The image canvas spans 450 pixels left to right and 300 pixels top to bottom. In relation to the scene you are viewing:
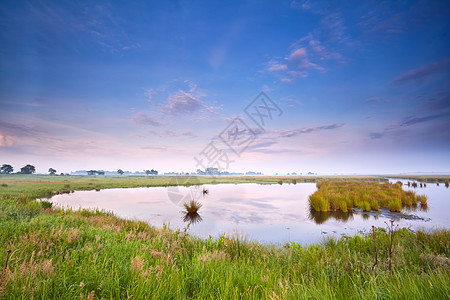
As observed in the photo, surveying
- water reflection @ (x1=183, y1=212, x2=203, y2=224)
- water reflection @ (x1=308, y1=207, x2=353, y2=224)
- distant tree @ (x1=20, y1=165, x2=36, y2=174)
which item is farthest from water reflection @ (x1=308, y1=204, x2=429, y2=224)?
distant tree @ (x1=20, y1=165, x2=36, y2=174)

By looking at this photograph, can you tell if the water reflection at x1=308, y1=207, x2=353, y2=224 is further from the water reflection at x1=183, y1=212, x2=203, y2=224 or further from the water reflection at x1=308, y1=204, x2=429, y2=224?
the water reflection at x1=183, y1=212, x2=203, y2=224

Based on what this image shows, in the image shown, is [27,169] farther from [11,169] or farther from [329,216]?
[329,216]

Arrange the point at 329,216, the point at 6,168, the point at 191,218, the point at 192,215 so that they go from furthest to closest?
1. the point at 6,168
2. the point at 192,215
3. the point at 329,216
4. the point at 191,218

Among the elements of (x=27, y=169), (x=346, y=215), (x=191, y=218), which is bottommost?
(x=191, y=218)

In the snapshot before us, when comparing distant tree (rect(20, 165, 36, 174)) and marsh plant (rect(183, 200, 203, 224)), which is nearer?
marsh plant (rect(183, 200, 203, 224))

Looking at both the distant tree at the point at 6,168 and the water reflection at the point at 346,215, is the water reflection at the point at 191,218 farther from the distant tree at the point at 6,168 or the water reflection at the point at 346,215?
the distant tree at the point at 6,168

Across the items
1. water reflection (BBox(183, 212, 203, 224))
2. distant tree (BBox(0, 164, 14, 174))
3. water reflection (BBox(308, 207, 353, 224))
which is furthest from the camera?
distant tree (BBox(0, 164, 14, 174))

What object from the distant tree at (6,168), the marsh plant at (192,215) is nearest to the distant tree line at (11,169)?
the distant tree at (6,168)

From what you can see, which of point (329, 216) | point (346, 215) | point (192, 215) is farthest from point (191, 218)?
point (346, 215)

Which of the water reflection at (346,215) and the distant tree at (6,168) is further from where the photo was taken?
the distant tree at (6,168)

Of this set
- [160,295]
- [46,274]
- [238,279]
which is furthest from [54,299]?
[238,279]

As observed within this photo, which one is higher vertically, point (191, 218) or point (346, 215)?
point (346, 215)

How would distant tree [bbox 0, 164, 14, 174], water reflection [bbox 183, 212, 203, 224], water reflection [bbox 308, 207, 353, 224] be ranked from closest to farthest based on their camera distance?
water reflection [bbox 183, 212, 203, 224] → water reflection [bbox 308, 207, 353, 224] → distant tree [bbox 0, 164, 14, 174]

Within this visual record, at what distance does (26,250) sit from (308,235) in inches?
512
